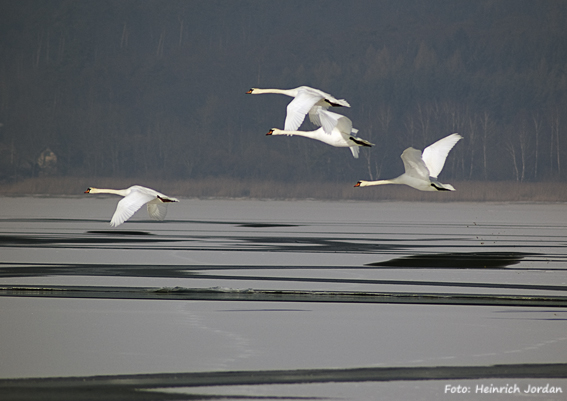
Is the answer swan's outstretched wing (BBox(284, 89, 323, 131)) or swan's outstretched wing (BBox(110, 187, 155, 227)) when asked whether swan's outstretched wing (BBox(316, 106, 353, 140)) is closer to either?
swan's outstretched wing (BBox(284, 89, 323, 131))

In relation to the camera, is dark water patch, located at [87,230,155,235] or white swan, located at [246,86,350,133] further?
dark water patch, located at [87,230,155,235]

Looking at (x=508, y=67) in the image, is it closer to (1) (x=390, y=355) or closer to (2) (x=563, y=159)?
(2) (x=563, y=159)

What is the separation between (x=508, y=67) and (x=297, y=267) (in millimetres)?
161066

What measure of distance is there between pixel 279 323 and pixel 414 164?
666cm

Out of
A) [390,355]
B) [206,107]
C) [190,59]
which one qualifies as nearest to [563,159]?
[206,107]

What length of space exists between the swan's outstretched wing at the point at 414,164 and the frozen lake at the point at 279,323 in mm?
1841

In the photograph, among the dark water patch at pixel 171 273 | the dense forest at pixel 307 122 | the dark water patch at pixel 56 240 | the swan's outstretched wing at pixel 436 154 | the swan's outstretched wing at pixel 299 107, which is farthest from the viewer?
the dense forest at pixel 307 122

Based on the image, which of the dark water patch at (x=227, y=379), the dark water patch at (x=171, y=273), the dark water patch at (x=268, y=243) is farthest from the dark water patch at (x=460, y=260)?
the dark water patch at (x=227, y=379)

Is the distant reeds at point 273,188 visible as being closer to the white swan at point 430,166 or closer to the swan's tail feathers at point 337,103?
the white swan at point 430,166


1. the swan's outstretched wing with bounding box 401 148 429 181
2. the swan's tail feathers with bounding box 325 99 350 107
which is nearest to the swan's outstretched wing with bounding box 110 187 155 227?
the swan's tail feathers with bounding box 325 99 350 107

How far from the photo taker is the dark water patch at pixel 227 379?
9033 mm

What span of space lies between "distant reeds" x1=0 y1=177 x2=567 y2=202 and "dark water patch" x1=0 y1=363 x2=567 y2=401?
115 metres

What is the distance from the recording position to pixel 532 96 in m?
165

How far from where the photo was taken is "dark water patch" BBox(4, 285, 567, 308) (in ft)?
48.7
